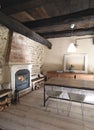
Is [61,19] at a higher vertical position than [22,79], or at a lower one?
higher

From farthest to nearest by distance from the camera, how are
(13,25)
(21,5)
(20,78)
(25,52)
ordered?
(25,52), (20,78), (13,25), (21,5)

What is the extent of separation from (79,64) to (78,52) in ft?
1.98

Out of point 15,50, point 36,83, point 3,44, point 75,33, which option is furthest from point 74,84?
point 75,33

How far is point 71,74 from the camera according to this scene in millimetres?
5203

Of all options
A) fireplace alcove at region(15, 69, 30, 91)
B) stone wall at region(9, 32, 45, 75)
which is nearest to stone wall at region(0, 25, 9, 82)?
stone wall at region(9, 32, 45, 75)

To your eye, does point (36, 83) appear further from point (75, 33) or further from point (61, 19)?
point (61, 19)

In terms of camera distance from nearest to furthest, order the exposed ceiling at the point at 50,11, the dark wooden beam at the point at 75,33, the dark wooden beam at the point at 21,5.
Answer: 1. the dark wooden beam at the point at 21,5
2. the exposed ceiling at the point at 50,11
3. the dark wooden beam at the point at 75,33

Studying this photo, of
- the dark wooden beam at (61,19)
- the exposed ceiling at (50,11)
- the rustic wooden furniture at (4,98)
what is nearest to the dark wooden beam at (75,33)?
the exposed ceiling at (50,11)

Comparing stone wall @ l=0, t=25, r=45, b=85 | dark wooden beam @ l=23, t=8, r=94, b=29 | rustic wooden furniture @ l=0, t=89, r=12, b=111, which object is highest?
dark wooden beam @ l=23, t=8, r=94, b=29

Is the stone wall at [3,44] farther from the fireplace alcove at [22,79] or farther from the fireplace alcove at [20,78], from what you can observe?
the fireplace alcove at [22,79]

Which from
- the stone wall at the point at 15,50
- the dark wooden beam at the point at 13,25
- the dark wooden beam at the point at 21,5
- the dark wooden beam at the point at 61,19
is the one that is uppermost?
the dark wooden beam at the point at 61,19

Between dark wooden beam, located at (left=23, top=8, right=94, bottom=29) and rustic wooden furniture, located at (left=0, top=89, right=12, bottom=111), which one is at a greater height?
dark wooden beam, located at (left=23, top=8, right=94, bottom=29)

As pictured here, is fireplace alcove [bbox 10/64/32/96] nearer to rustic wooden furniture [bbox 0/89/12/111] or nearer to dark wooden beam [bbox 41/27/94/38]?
rustic wooden furniture [bbox 0/89/12/111]

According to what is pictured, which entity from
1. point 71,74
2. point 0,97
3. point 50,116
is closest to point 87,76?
point 71,74
